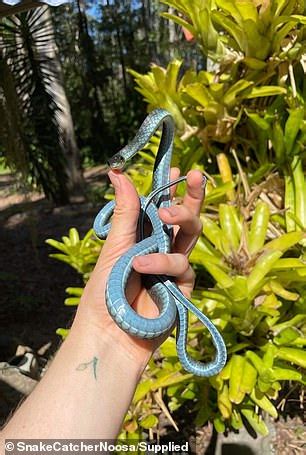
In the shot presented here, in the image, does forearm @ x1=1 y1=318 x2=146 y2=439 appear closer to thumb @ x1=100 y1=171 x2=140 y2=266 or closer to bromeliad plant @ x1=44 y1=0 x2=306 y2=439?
thumb @ x1=100 y1=171 x2=140 y2=266

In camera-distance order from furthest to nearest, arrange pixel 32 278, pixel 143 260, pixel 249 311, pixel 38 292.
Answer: pixel 32 278, pixel 38 292, pixel 249 311, pixel 143 260

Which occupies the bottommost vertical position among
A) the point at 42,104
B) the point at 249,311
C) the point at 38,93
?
the point at 249,311

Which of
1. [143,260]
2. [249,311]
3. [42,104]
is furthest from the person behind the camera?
[42,104]

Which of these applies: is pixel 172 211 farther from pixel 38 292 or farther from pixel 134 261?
pixel 38 292

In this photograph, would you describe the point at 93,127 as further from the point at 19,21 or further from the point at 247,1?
the point at 247,1

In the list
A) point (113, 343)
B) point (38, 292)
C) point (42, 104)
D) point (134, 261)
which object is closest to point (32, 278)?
point (38, 292)

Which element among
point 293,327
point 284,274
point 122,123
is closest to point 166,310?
point 284,274
